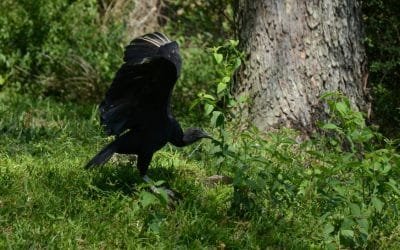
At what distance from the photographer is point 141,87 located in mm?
4398

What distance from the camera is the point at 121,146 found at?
185 inches

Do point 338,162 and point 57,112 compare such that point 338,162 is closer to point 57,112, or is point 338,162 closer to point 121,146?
point 121,146

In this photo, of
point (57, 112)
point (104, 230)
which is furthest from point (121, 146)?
point (57, 112)

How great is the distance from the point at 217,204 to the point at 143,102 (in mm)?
842

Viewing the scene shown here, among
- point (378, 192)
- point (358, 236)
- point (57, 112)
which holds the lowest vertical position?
point (57, 112)

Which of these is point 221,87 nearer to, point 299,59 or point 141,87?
point 141,87

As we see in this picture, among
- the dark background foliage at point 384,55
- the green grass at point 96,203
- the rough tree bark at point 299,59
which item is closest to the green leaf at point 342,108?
the green grass at point 96,203

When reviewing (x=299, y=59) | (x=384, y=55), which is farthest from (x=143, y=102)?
(x=384, y=55)

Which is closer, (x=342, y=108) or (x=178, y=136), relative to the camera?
(x=342, y=108)

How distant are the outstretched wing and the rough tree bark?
1985 millimetres

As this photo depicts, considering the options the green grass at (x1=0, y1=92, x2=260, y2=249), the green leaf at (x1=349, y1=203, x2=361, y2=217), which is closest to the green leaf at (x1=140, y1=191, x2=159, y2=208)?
the green grass at (x1=0, y1=92, x2=260, y2=249)

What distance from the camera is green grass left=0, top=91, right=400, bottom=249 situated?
406cm

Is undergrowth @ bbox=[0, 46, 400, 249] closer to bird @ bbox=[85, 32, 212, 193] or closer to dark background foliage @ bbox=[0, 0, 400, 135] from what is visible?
bird @ bbox=[85, 32, 212, 193]

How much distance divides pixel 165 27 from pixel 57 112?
3.56m
